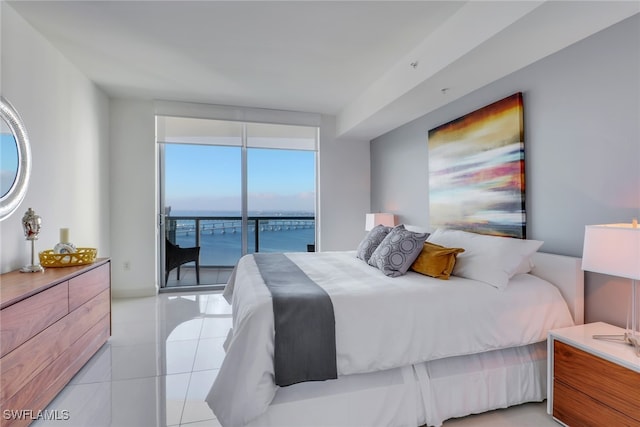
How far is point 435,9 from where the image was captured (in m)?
2.26

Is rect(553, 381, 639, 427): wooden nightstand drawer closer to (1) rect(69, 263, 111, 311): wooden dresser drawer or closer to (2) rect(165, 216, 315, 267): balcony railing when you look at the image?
(1) rect(69, 263, 111, 311): wooden dresser drawer

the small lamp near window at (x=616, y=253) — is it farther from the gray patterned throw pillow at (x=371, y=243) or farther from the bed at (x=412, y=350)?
the gray patterned throw pillow at (x=371, y=243)

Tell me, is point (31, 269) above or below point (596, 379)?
above

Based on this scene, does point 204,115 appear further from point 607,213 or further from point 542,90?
point 607,213

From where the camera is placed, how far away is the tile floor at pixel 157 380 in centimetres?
179

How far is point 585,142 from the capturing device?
2.08 meters

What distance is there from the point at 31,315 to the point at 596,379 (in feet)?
9.90

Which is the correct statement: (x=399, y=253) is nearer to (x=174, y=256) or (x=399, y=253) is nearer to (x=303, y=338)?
(x=303, y=338)

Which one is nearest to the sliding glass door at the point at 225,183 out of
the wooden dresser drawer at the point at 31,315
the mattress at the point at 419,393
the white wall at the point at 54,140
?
the white wall at the point at 54,140

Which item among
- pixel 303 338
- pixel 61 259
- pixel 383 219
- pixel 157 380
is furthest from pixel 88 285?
pixel 383 219

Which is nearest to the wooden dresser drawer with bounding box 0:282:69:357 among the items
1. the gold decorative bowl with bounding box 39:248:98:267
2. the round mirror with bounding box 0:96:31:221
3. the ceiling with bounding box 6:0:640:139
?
→ the gold decorative bowl with bounding box 39:248:98:267

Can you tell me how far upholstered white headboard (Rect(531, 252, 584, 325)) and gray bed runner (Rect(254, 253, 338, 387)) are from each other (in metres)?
1.60

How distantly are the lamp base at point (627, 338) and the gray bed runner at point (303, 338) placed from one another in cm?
145

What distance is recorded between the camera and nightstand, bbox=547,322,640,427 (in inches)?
56.2
